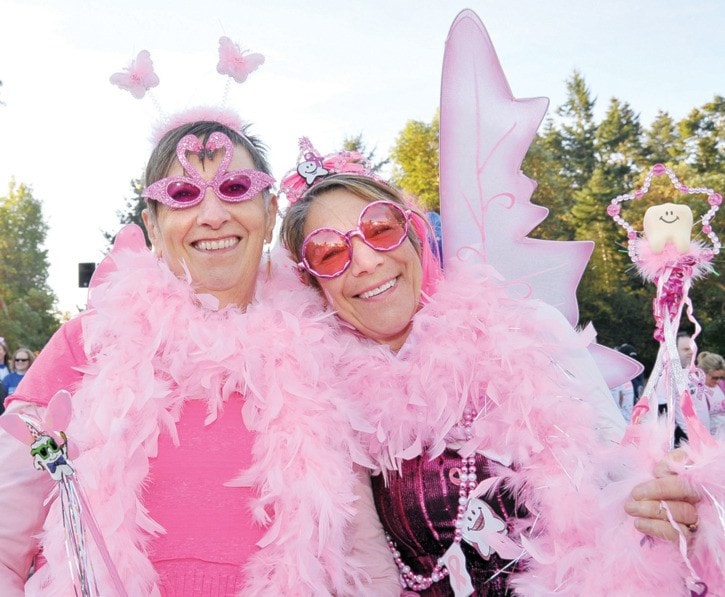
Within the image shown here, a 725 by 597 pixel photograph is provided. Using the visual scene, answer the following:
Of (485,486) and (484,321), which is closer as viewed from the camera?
(485,486)

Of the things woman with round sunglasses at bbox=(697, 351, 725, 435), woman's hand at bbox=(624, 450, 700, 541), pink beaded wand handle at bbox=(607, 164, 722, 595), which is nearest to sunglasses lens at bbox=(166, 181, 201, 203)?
pink beaded wand handle at bbox=(607, 164, 722, 595)

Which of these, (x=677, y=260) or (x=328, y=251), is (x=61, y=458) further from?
(x=677, y=260)

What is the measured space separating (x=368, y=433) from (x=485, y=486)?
14.5 inches

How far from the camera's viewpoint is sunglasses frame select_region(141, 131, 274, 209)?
6.38 feet

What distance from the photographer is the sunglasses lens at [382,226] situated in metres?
2.09

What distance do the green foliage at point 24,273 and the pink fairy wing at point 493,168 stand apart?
91.0ft

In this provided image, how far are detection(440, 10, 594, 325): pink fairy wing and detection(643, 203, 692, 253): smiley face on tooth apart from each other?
38.8 inches

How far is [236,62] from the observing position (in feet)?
7.39

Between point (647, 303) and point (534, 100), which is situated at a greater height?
→ point (534, 100)

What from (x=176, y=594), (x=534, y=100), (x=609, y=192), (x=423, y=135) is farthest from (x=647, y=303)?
(x=176, y=594)

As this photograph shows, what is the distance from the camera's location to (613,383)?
2363 mm

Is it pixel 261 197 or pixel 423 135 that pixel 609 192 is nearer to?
pixel 423 135

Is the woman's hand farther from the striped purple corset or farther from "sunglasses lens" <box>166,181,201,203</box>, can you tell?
"sunglasses lens" <box>166,181,201,203</box>

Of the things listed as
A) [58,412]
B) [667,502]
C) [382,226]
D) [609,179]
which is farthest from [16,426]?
[609,179]
